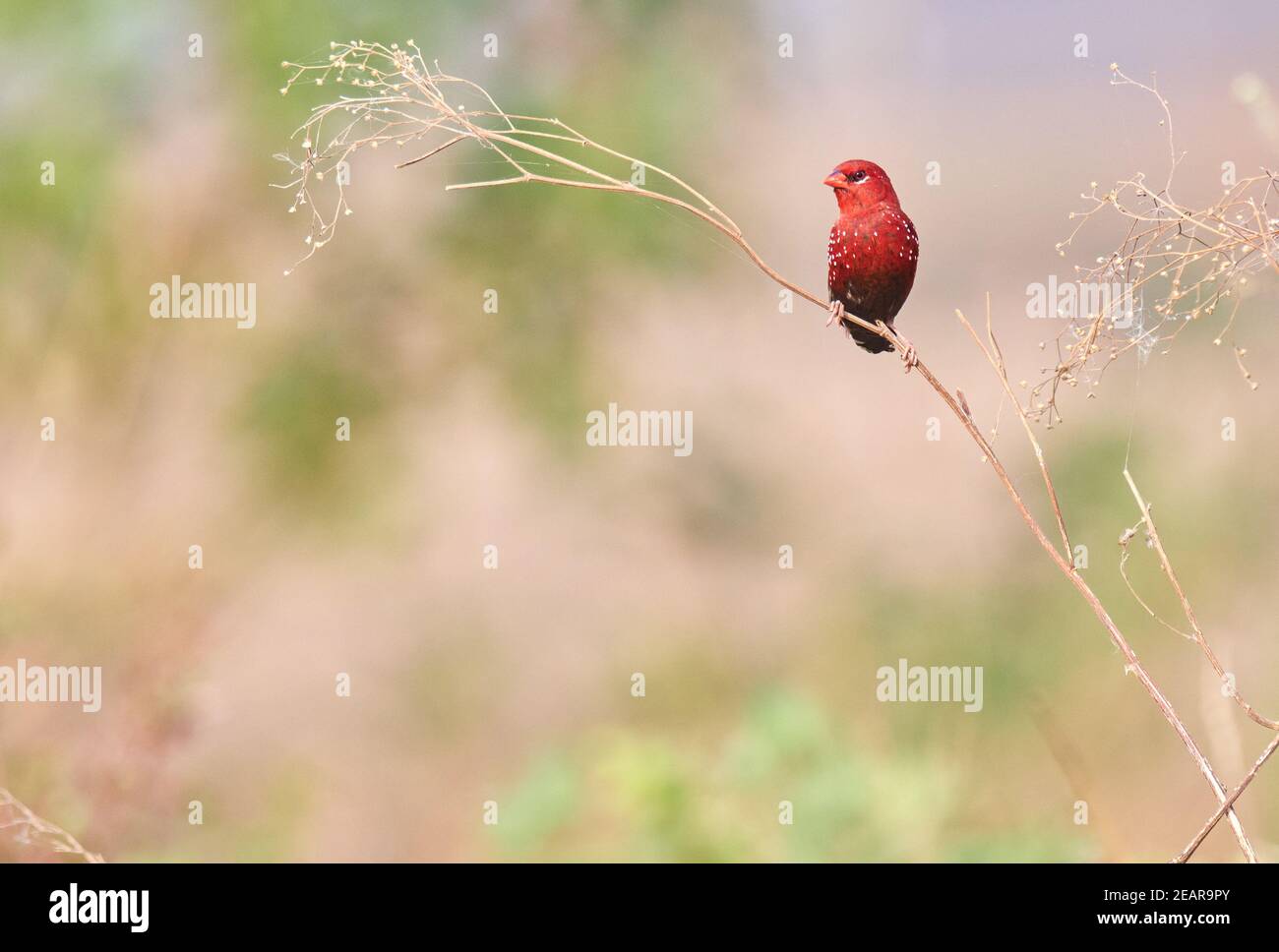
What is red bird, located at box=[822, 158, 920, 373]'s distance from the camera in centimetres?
82

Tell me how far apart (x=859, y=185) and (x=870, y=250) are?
0.23 ft

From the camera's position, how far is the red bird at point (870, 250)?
82 cm

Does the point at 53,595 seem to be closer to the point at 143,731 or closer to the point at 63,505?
the point at 63,505

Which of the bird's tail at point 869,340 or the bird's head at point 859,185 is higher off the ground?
the bird's head at point 859,185

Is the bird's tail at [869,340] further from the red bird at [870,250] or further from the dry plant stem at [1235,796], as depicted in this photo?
the dry plant stem at [1235,796]

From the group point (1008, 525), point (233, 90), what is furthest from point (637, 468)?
point (233, 90)

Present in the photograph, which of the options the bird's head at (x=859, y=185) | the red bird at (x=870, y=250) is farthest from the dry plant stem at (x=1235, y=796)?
the bird's head at (x=859, y=185)

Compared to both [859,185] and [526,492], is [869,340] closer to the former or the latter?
[859,185]

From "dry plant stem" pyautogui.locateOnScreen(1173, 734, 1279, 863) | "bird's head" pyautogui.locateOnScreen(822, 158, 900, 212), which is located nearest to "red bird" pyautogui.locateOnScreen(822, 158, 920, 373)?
"bird's head" pyautogui.locateOnScreen(822, 158, 900, 212)

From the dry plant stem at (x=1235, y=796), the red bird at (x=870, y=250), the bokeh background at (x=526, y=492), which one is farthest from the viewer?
the bokeh background at (x=526, y=492)

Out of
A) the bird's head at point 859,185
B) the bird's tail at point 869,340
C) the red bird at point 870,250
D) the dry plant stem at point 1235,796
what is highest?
the bird's head at point 859,185

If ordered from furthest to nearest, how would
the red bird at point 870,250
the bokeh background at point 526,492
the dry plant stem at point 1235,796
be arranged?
the bokeh background at point 526,492
the red bird at point 870,250
the dry plant stem at point 1235,796

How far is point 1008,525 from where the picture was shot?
2232mm

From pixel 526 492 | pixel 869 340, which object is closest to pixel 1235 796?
pixel 869 340
